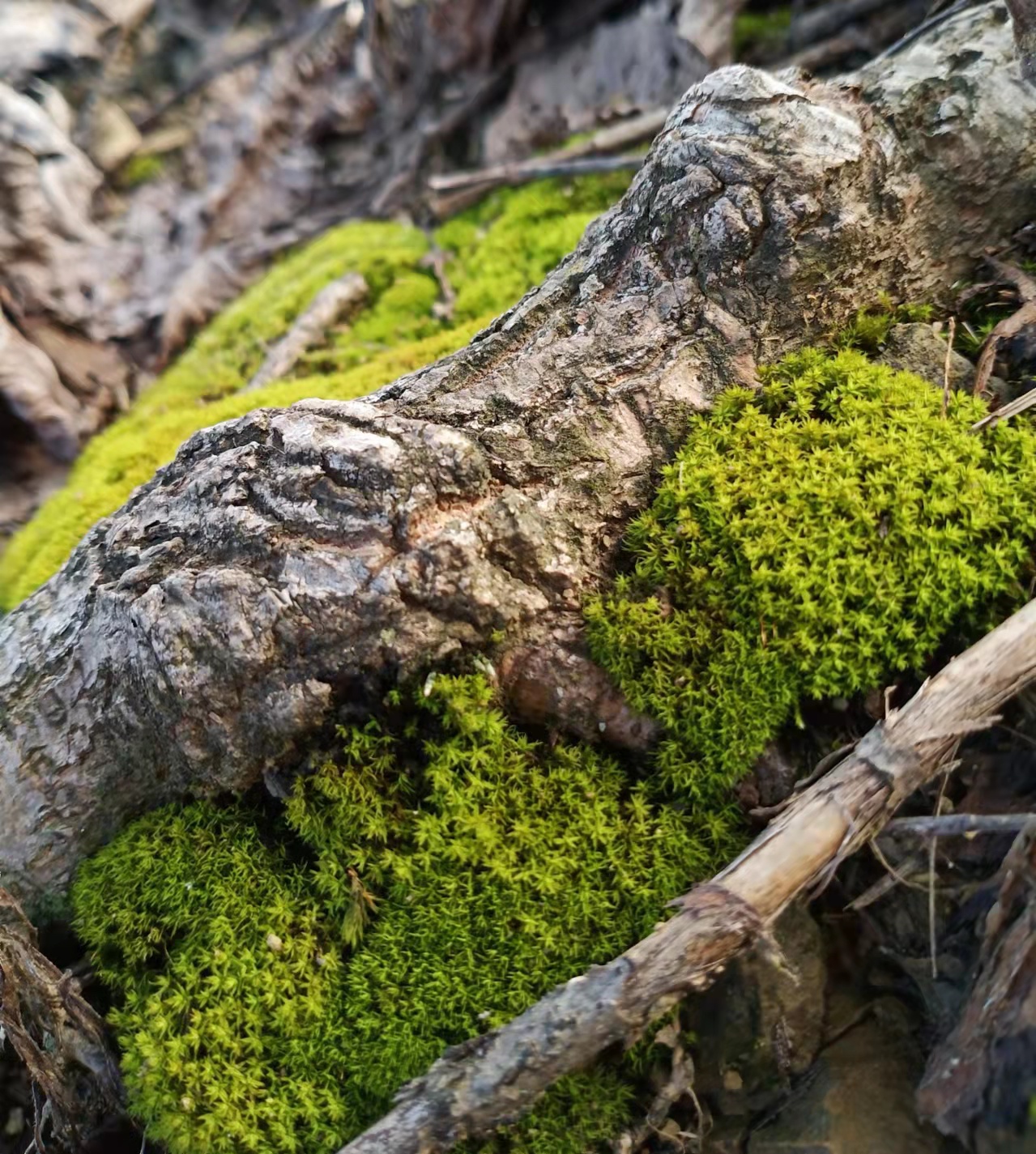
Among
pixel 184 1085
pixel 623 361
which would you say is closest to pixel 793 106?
pixel 623 361

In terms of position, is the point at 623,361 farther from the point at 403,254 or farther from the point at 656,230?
the point at 403,254

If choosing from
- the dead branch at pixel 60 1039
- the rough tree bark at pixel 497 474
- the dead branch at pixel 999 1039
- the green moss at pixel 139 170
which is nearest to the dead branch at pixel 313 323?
the rough tree bark at pixel 497 474

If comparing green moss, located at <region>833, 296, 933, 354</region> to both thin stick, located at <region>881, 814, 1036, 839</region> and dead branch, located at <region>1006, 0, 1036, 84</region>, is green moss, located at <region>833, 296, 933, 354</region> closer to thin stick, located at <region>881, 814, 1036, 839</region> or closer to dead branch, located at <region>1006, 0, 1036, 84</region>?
dead branch, located at <region>1006, 0, 1036, 84</region>

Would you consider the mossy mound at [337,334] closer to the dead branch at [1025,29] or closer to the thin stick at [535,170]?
the thin stick at [535,170]

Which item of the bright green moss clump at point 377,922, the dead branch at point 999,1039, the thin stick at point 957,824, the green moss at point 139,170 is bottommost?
the dead branch at point 999,1039

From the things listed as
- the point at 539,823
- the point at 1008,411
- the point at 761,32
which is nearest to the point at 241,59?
the point at 761,32
